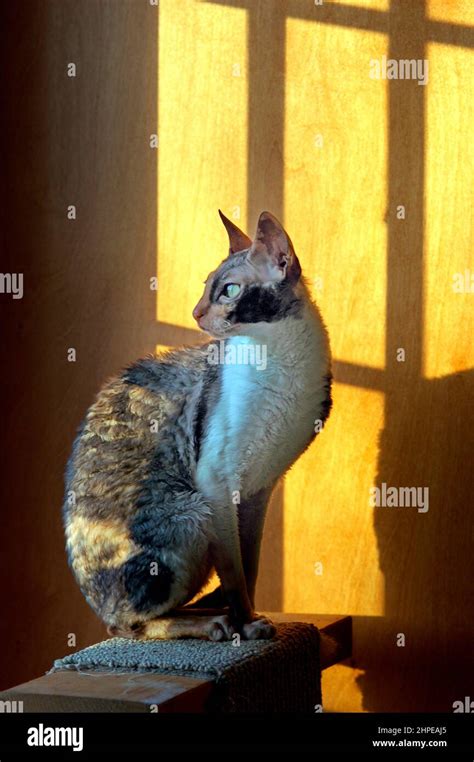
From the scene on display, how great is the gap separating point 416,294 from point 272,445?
0.67 meters

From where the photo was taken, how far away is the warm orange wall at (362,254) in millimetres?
2748

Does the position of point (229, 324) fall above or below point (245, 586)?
above

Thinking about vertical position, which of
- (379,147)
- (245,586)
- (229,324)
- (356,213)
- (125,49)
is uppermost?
(125,49)

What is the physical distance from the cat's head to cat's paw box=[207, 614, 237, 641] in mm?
634

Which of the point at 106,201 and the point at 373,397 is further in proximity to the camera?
the point at 106,201

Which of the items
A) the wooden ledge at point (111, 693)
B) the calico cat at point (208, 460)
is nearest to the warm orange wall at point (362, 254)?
the calico cat at point (208, 460)

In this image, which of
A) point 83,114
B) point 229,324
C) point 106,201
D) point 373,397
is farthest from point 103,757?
point 83,114

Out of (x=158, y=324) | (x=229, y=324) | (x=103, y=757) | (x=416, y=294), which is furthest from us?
(x=158, y=324)

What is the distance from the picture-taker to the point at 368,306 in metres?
2.82

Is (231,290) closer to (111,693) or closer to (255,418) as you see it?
(255,418)

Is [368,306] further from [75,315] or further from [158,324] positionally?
[75,315]

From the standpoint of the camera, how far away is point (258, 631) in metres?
2.31

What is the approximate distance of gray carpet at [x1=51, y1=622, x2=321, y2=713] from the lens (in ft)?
6.85

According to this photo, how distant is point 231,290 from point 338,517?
0.82 metres
